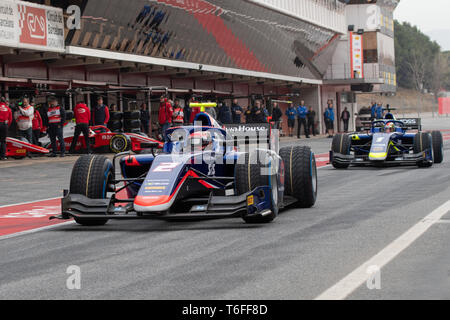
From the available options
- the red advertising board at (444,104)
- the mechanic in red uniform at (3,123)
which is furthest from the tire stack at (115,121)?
the red advertising board at (444,104)

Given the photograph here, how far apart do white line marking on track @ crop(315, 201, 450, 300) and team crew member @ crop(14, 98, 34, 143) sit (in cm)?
1617

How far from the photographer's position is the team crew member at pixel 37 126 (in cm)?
2488

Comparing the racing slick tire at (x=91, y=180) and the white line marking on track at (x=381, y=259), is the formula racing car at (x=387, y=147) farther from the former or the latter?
the racing slick tire at (x=91, y=180)

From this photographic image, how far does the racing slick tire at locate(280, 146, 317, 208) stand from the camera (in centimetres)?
1045

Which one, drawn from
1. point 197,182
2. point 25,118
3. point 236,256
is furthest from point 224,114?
point 236,256

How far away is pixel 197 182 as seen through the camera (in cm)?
945

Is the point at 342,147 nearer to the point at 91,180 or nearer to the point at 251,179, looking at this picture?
the point at 251,179

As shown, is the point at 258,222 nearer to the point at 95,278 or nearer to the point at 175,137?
the point at 175,137

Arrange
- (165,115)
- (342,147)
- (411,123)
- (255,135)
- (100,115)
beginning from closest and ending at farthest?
1. (255,135)
2. (342,147)
3. (411,123)
4. (165,115)
5. (100,115)

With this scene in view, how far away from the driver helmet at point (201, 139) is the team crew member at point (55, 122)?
1394 centimetres

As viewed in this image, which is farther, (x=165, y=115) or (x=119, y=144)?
(x=119, y=144)

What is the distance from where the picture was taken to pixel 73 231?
913 centimetres

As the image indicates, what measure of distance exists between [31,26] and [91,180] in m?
15.3

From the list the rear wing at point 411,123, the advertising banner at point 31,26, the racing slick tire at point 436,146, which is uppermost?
the advertising banner at point 31,26
